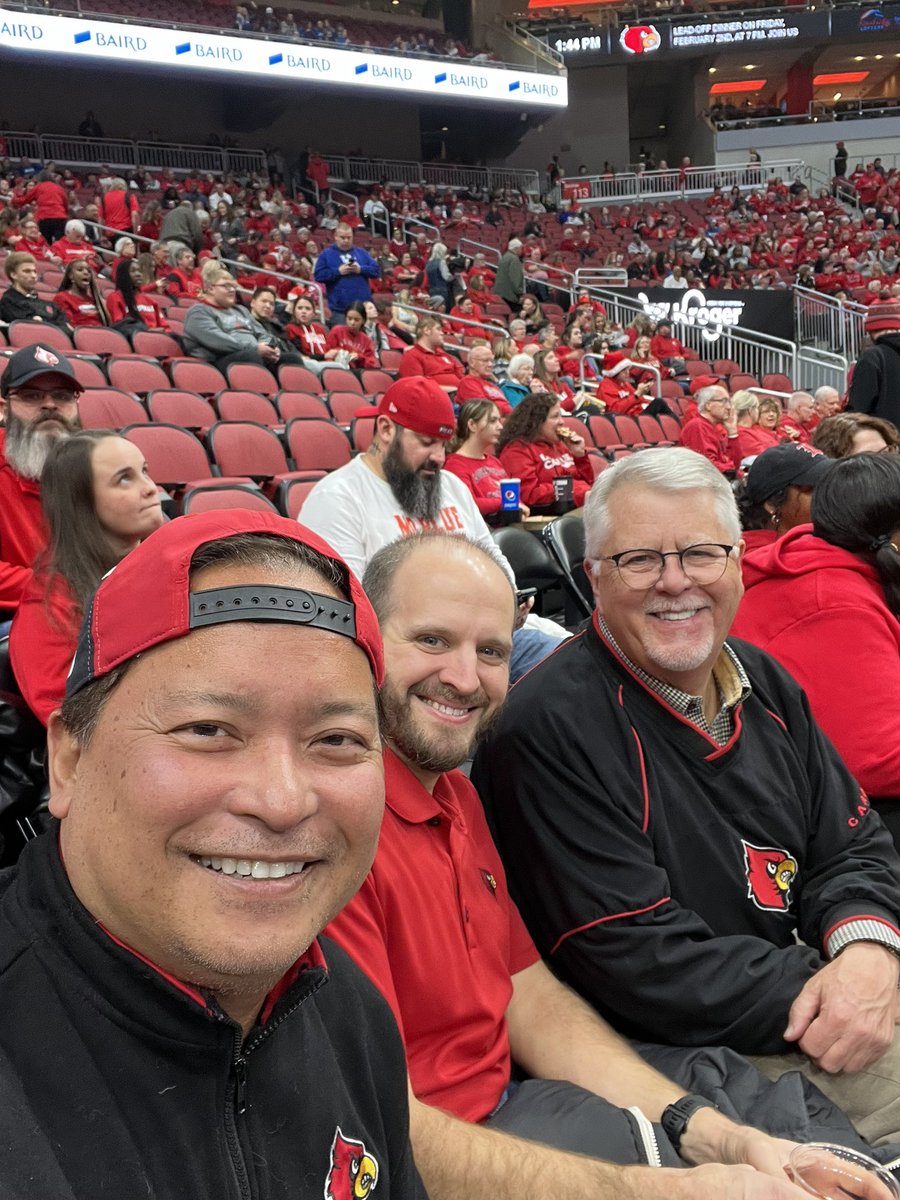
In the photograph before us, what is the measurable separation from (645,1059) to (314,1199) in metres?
0.89

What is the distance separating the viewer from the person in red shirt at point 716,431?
8258 mm

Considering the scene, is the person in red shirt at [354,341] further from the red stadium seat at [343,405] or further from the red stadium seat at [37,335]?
the red stadium seat at [37,335]

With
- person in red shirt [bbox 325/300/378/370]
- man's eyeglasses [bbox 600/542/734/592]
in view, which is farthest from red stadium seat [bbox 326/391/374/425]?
man's eyeglasses [bbox 600/542/734/592]

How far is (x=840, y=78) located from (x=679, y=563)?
116ft

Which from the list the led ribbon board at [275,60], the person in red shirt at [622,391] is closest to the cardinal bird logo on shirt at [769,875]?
the person in red shirt at [622,391]

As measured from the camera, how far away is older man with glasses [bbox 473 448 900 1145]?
5.25 feet

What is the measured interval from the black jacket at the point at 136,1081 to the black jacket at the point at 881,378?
4.30 meters

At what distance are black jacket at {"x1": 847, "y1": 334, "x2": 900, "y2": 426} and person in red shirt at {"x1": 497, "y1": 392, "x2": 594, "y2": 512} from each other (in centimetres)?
178

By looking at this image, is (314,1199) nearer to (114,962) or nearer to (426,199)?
(114,962)

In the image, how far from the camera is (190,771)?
79cm

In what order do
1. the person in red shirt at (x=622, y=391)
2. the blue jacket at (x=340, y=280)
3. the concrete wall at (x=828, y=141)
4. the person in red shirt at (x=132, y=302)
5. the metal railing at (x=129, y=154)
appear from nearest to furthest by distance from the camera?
1. the person in red shirt at (x=132, y=302)
2. the person in red shirt at (x=622, y=391)
3. the blue jacket at (x=340, y=280)
4. the metal railing at (x=129, y=154)
5. the concrete wall at (x=828, y=141)

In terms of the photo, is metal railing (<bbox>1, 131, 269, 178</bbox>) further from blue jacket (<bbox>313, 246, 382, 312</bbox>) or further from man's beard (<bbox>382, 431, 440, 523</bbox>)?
man's beard (<bbox>382, 431, 440, 523</bbox>)

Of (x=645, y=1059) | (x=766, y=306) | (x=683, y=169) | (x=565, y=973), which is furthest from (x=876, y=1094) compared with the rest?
(x=683, y=169)

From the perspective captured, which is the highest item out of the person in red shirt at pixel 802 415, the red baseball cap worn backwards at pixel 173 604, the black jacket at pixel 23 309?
the black jacket at pixel 23 309
